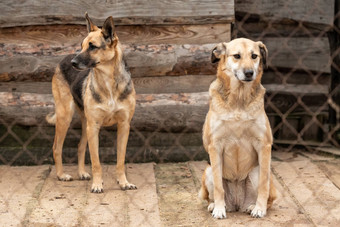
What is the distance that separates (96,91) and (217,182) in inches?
60.5

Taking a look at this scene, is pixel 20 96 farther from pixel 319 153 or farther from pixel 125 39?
pixel 319 153

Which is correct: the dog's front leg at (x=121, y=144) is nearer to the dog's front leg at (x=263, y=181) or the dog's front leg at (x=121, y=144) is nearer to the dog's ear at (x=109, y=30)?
the dog's ear at (x=109, y=30)

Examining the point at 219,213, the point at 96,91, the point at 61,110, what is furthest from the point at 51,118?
the point at 219,213

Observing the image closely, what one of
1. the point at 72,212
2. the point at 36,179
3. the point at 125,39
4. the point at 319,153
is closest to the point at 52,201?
the point at 72,212

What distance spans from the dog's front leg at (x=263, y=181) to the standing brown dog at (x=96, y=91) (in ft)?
4.40

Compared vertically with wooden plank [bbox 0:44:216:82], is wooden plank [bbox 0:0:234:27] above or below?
above

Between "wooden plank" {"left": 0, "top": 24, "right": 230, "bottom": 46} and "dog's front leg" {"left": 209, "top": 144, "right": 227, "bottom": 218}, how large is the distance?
198cm

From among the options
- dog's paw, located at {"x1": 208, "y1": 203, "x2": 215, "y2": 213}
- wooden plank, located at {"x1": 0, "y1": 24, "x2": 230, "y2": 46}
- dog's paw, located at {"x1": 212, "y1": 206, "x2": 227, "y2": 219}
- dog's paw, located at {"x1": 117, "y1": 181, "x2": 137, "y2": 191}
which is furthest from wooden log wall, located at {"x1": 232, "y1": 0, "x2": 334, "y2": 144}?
dog's paw, located at {"x1": 212, "y1": 206, "x2": 227, "y2": 219}

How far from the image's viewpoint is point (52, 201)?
4.67 meters

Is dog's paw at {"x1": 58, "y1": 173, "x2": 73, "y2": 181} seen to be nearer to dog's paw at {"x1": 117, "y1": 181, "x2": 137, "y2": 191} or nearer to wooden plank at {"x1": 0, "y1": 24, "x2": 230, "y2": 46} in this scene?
dog's paw at {"x1": 117, "y1": 181, "x2": 137, "y2": 191}

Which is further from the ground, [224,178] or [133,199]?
[224,178]

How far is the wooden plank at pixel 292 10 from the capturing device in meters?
6.36

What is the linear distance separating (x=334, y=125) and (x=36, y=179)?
3448 mm

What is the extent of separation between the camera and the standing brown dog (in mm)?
4926
